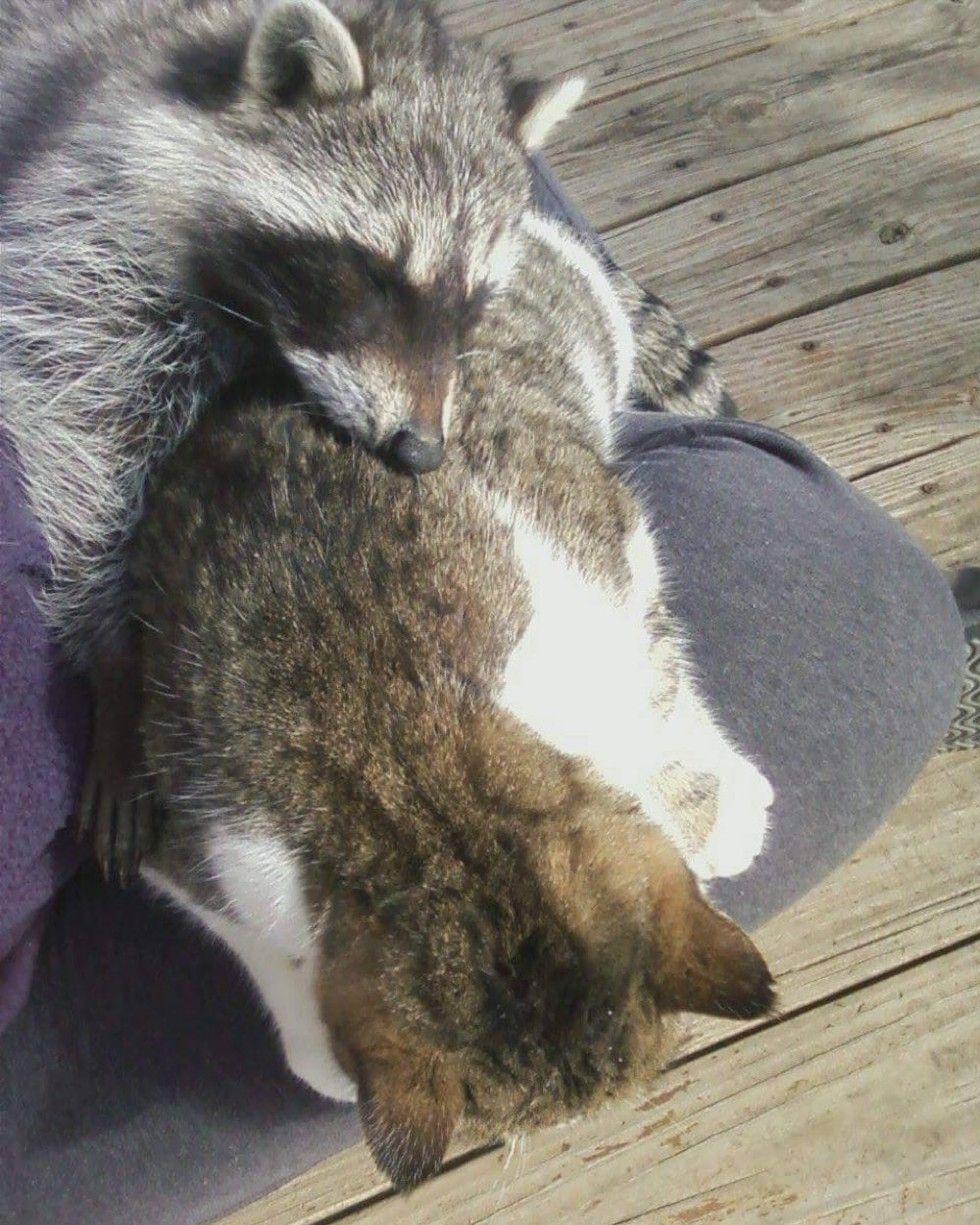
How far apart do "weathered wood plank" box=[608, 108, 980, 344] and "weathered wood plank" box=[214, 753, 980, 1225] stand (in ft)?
4.23

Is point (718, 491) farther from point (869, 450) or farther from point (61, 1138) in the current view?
point (61, 1138)

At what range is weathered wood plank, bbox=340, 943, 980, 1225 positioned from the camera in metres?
2.05

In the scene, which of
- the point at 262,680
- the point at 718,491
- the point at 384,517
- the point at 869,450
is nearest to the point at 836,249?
the point at 869,450

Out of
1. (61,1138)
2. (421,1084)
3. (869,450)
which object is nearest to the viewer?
(421,1084)

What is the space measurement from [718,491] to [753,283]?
1.27m

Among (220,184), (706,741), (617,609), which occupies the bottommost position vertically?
(706,741)

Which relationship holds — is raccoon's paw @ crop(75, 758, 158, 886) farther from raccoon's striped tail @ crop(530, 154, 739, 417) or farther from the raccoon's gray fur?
raccoon's striped tail @ crop(530, 154, 739, 417)

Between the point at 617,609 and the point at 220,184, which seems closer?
the point at 617,609

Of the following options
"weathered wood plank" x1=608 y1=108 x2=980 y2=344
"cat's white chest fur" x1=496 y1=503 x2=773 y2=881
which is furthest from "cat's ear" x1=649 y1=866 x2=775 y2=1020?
"weathered wood plank" x1=608 y1=108 x2=980 y2=344

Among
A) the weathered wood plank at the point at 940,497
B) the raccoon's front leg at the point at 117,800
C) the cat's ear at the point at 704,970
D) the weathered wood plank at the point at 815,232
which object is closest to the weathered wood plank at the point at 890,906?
the weathered wood plank at the point at 940,497

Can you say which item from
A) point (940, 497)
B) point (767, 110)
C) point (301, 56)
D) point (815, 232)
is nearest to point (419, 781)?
point (301, 56)

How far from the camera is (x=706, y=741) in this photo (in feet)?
5.66

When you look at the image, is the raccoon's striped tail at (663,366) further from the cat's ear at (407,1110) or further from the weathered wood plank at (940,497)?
the cat's ear at (407,1110)

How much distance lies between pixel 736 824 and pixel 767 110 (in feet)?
7.65
